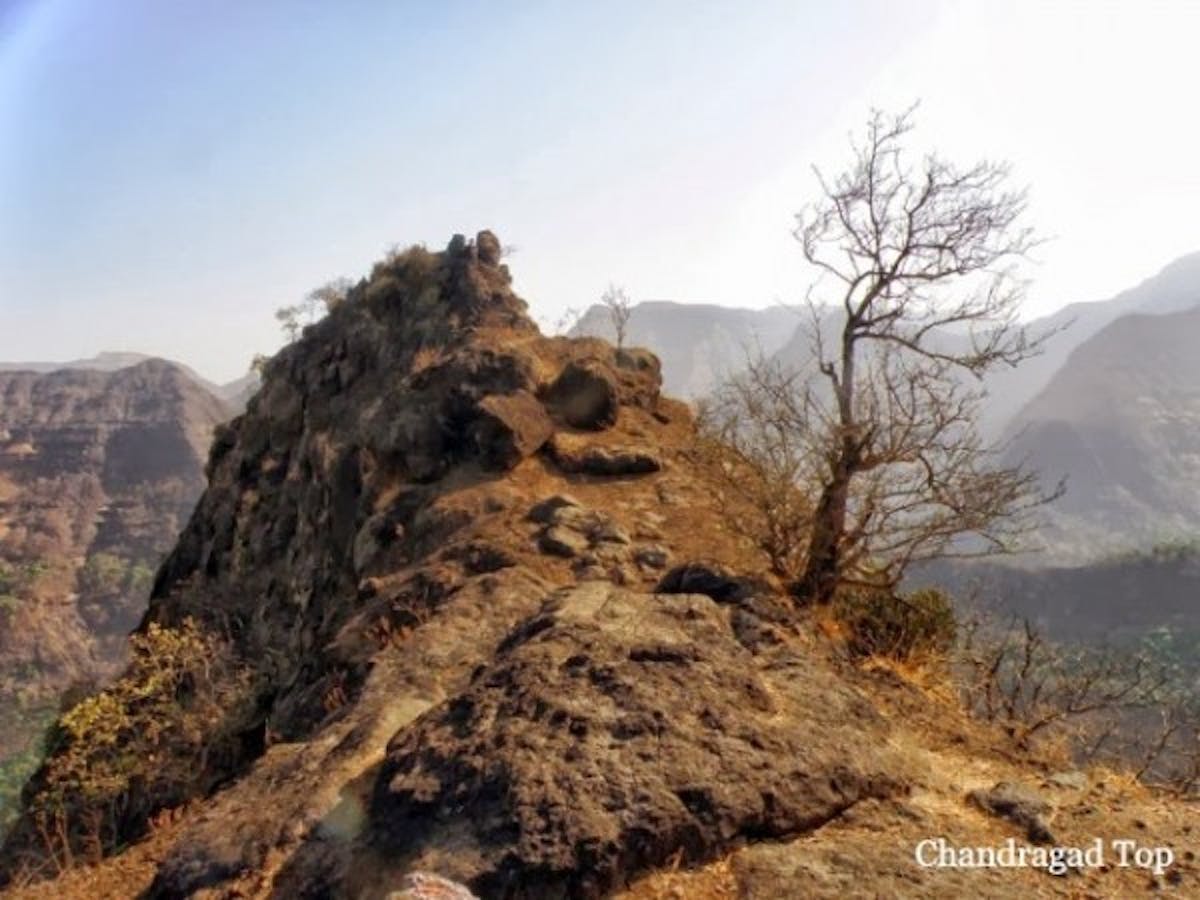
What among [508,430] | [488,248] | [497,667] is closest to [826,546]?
[497,667]

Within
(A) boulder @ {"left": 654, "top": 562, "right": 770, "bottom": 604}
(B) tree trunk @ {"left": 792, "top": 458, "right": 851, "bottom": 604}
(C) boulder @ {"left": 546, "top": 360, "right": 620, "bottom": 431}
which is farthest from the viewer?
(C) boulder @ {"left": 546, "top": 360, "right": 620, "bottom": 431}

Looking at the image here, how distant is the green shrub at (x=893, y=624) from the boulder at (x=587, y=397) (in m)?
7.51

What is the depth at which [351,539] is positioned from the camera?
1725 centimetres

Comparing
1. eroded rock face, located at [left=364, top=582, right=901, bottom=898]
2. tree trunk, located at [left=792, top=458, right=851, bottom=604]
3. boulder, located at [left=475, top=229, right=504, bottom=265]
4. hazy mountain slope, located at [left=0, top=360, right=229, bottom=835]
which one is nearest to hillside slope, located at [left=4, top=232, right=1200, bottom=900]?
eroded rock face, located at [left=364, top=582, right=901, bottom=898]

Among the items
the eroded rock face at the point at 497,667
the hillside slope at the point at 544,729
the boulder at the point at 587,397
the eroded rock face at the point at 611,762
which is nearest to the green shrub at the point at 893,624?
the hillside slope at the point at 544,729

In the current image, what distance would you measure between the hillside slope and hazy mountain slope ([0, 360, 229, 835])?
68.2m

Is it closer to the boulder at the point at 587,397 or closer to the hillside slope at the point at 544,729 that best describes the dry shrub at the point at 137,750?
the hillside slope at the point at 544,729

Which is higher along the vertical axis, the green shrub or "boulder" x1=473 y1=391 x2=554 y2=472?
"boulder" x1=473 y1=391 x2=554 y2=472

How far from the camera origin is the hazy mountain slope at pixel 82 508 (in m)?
101

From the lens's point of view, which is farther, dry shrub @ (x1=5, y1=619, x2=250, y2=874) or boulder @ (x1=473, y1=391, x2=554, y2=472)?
boulder @ (x1=473, y1=391, x2=554, y2=472)

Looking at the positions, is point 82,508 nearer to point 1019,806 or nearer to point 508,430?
point 508,430

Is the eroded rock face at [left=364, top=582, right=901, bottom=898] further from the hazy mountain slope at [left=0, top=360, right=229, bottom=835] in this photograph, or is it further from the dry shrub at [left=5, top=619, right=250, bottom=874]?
the hazy mountain slope at [left=0, top=360, right=229, bottom=835]

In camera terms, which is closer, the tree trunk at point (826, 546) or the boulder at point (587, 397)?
the tree trunk at point (826, 546)

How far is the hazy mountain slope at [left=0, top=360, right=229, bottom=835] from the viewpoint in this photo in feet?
332
